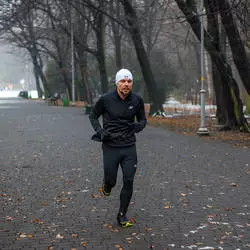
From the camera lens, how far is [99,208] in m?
A: 6.84

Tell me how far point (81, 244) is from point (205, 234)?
1307 mm

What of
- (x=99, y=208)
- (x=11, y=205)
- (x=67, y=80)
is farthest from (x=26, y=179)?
(x=67, y=80)

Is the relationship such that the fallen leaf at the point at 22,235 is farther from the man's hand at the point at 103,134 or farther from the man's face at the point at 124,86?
the man's face at the point at 124,86

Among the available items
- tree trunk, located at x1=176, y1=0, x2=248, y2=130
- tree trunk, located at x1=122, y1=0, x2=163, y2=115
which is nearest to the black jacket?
tree trunk, located at x1=176, y1=0, x2=248, y2=130

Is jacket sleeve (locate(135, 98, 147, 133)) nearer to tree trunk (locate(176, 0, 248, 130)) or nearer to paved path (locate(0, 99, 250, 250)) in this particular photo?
paved path (locate(0, 99, 250, 250))

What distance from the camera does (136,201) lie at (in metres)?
7.26

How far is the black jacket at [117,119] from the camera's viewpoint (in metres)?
5.79

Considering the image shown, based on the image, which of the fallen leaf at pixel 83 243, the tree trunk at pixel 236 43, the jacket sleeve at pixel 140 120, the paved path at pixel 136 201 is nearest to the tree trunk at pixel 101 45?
the tree trunk at pixel 236 43

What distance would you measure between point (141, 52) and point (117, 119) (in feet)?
67.4

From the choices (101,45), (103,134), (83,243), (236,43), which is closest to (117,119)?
(103,134)

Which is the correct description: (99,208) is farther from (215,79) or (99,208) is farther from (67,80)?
(67,80)

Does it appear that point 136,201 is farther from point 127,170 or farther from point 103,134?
point 103,134

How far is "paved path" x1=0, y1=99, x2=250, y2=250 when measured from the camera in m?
5.43

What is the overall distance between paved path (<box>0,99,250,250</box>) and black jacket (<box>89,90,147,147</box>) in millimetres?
980
